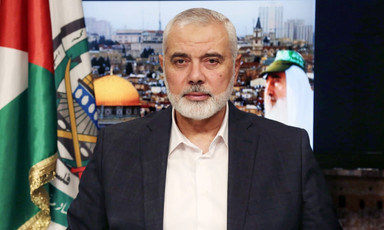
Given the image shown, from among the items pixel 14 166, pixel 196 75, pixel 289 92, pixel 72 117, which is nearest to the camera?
pixel 196 75

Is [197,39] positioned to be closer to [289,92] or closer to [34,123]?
[34,123]

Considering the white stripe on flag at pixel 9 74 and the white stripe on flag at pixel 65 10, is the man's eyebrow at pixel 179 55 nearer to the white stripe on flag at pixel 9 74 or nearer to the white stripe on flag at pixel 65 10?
the white stripe on flag at pixel 9 74

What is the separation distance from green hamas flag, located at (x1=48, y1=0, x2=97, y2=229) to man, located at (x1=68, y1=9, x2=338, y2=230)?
86 centimetres

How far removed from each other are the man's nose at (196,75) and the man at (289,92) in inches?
83.9

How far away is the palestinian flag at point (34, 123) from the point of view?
6.90 ft

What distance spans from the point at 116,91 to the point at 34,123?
4.83 ft

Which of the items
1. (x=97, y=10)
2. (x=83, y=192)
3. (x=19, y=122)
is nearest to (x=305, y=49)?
(x=97, y=10)

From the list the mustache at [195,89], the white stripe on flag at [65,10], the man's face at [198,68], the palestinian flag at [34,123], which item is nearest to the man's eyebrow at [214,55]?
the man's face at [198,68]

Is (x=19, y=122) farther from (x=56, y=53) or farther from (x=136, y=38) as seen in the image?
(x=136, y=38)

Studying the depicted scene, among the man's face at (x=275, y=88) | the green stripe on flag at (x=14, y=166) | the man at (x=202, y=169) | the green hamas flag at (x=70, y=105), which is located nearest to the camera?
the man at (x=202, y=169)

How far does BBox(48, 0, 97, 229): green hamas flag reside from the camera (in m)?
2.27

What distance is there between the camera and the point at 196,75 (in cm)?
140

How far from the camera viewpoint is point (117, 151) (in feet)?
4.87

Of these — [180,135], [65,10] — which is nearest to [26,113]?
[65,10]
